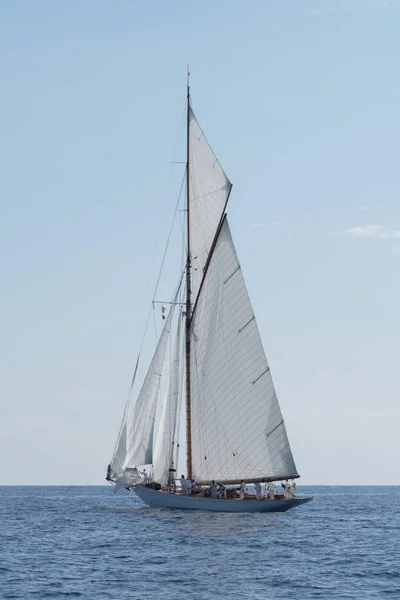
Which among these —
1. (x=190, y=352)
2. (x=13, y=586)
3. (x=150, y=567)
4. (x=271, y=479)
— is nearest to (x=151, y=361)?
(x=190, y=352)

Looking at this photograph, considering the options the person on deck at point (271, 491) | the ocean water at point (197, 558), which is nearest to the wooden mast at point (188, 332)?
the ocean water at point (197, 558)

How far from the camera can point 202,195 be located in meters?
75.4

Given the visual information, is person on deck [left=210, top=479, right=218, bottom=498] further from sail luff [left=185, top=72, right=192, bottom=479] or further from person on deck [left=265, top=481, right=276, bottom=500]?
person on deck [left=265, top=481, right=276, bottom=500]

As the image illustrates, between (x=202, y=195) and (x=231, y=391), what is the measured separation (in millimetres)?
15161

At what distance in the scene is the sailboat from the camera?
6919 centimetres

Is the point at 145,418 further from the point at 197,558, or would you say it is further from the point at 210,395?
the point at 197,558

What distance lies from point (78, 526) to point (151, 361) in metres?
12.8

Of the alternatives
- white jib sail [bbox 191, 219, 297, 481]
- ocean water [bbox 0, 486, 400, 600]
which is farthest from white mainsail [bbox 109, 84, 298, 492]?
ocean water [bbox 0, 486, 400, 600]

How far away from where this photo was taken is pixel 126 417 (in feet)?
234

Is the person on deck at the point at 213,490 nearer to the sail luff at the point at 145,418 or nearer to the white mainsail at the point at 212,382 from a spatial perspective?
the white mainsail at the point at 212,382

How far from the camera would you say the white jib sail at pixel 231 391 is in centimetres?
6900

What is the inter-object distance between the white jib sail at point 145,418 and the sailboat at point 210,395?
7 cm

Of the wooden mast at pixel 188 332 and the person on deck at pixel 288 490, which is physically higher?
the wooden mast at pixel 188 332

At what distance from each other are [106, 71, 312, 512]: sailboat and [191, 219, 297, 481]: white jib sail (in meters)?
0.07
